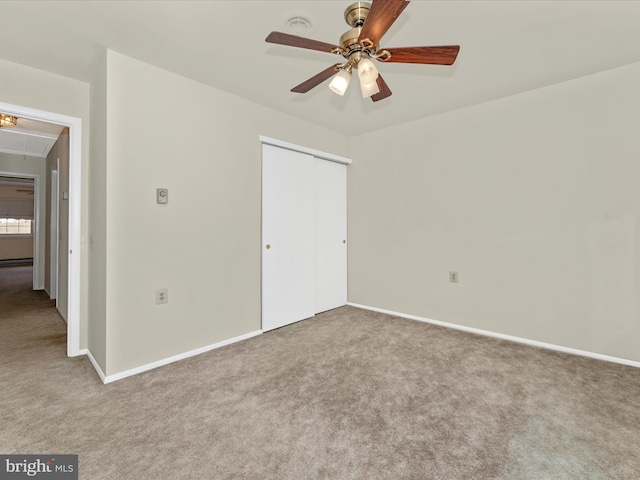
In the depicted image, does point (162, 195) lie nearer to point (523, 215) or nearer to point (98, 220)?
point (98, 220)

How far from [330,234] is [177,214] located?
2221 mm

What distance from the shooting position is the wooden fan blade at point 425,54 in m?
1.55

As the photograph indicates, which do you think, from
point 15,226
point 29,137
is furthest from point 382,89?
point 15,226

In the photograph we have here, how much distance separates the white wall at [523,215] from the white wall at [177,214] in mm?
1961

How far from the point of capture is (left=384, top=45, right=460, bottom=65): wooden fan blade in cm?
155

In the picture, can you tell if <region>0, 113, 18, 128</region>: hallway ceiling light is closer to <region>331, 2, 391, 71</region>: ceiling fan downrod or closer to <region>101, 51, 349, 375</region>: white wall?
<region>101, 51, 349, 375</region>: white wall

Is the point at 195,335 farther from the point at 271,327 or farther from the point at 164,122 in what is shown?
the point at 164,122

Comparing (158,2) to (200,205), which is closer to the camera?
(158,2)

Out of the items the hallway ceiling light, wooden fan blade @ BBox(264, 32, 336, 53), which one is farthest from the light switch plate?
the hallway ceiling light

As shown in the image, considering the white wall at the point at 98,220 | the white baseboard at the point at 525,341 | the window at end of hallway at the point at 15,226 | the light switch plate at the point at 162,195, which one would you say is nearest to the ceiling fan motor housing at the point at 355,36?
the light switch plate at the point at 162,195

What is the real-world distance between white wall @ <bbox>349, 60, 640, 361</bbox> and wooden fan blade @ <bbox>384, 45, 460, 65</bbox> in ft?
6.57

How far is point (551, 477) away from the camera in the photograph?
4.58 ft

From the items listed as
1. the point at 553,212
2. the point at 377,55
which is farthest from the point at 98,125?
the point at 553,212

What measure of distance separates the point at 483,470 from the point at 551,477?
1.01ft
